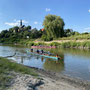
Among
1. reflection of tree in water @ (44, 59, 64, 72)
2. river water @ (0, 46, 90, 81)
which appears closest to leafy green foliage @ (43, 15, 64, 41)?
river water @ (0, 46, 90, 81)

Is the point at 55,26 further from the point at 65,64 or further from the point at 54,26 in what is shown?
the point at 65,64

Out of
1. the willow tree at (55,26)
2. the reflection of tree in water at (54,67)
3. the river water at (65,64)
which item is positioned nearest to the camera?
the river water at (65,64)

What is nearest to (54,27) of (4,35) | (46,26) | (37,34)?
(46,26)

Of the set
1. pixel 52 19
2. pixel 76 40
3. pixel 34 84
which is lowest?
pixel 34 84

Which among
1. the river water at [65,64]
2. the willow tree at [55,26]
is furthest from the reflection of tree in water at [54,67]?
the willow tree at [55,26]

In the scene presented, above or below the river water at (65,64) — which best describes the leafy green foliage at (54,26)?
above

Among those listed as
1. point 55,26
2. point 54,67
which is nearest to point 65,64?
point 54,67

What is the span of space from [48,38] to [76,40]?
47.6 ft

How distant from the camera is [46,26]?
5453 cm

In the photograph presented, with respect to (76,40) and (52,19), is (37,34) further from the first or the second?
(76,40)

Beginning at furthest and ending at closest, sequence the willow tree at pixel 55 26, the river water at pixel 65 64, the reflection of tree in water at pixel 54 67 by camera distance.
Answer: the willow tree at pixel 55 26 → the reflection of tree in water at pixel 54 67 → the river water at pixel 65 64

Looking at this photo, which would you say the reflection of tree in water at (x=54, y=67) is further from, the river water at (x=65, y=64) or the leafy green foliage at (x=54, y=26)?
the leafy green foliage at (x=54, y=26)

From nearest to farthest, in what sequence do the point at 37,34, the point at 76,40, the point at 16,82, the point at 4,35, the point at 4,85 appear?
the point at 4,85 < the point at 16,82 < the point at 76,40 < the point at 37,34 < the point at 4,35

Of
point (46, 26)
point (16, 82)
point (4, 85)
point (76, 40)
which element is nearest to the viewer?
point (4, 85)
